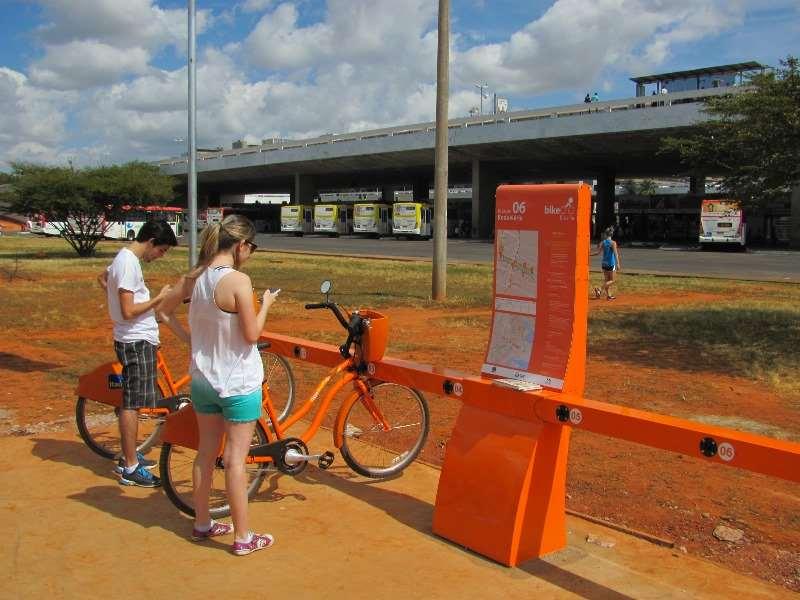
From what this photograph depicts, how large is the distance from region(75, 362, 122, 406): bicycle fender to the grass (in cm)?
611

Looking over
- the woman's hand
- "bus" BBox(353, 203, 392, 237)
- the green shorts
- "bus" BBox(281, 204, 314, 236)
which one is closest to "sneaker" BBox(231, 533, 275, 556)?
the green shorts

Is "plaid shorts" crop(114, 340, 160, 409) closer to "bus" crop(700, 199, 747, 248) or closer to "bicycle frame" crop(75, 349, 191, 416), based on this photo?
"bicycle frame" crop(75, 349, 191, 416)

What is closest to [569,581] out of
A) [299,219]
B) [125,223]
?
[125,223]

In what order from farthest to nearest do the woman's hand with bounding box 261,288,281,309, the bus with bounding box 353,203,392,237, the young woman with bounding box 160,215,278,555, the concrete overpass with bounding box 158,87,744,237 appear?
the bus with bounding box 353,203,392,237, the concrete overpass with bounding box 158,87,744,237, the woman's hand with bounding box 261,288,281,309, the young woman with bounding box 160,215,278,555

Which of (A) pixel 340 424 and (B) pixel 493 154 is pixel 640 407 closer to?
(A) pixel 340 424

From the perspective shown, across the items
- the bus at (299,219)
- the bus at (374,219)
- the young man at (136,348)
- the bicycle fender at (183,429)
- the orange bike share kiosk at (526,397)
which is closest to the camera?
the orange bike share kiosk at (526,397)

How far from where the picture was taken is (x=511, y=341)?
4.44m

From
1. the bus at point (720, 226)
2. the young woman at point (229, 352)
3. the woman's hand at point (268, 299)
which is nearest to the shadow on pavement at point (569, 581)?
the young woman at point (229, 352)

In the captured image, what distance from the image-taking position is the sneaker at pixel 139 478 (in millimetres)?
5145

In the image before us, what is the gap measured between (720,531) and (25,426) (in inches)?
213

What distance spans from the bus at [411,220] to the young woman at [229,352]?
51894 millimetres

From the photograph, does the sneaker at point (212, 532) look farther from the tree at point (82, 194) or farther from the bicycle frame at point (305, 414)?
the tree at point (82, 194)

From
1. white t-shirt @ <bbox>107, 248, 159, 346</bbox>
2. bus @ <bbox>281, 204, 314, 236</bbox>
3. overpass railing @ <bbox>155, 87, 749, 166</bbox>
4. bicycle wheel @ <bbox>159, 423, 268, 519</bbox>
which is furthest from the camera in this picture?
bus @ <bbox>281, 204, 314, 236</bbox>

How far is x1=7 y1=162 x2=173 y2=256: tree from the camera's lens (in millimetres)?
33500
